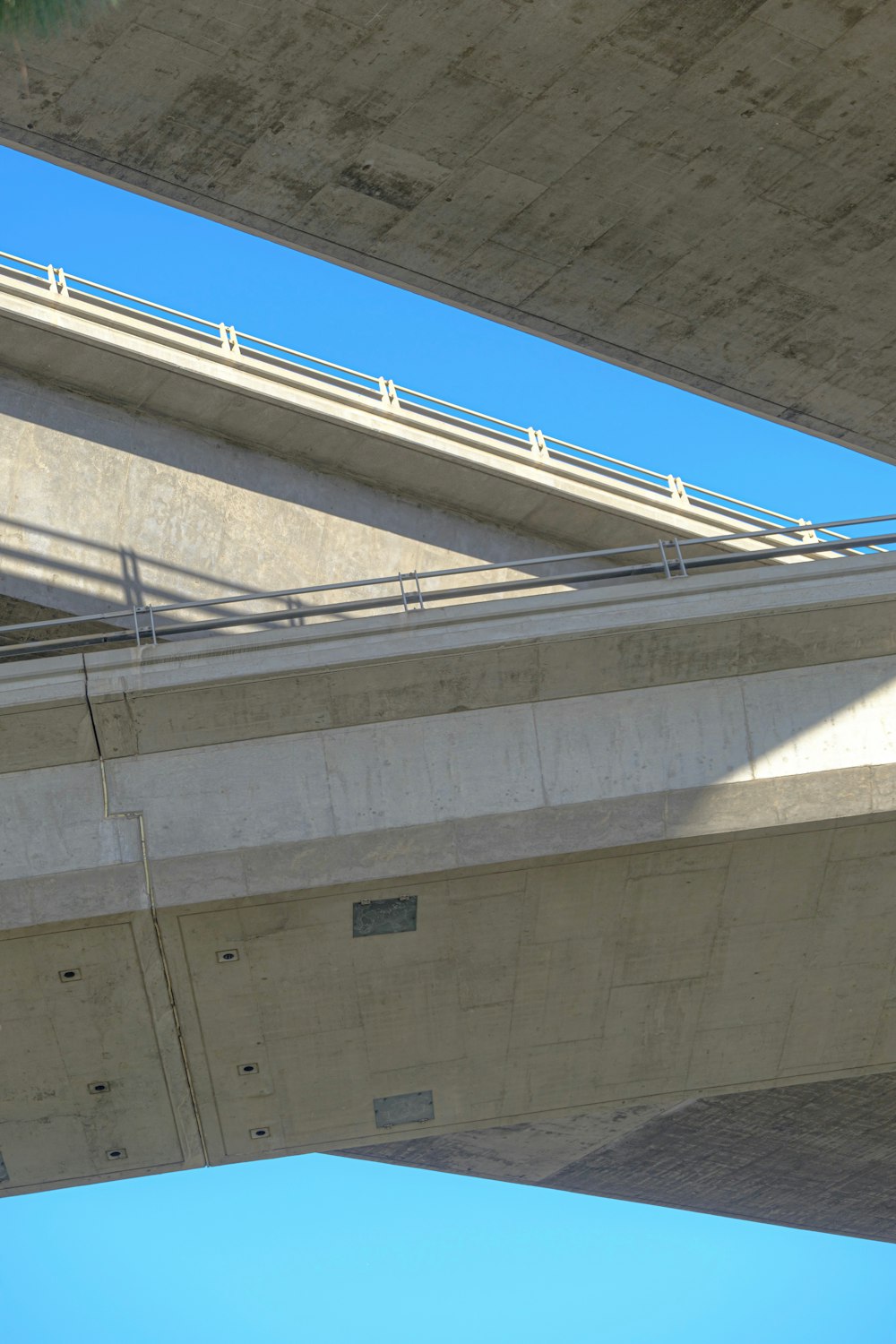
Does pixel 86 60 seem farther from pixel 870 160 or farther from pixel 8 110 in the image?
pixel 870 160

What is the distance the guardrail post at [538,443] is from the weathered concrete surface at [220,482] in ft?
0.74

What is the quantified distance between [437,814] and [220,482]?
927 centimetres

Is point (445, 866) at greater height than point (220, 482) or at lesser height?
lesser

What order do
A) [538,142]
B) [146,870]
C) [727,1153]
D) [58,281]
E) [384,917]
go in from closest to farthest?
[146,870], [384,917], [538,142], [58,281], [727,1153]

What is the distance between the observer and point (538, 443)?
74.7 feet

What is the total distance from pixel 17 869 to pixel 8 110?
25.4 feet

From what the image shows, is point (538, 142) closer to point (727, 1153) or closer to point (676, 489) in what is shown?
point (676, 489)

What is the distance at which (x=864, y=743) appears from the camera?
44.6 ft

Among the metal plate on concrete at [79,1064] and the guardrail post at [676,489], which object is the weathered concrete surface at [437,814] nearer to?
the metal plate on concrete at [79,1064]

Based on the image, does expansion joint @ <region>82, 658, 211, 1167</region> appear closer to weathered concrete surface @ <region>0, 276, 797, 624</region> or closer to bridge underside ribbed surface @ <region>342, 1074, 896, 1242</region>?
weathered concrete surface @ <region>0, 276, 797, 624</region>

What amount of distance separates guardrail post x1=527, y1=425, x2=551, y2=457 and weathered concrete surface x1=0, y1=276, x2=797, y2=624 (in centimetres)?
23

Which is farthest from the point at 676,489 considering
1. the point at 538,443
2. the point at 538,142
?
the point at 538,142

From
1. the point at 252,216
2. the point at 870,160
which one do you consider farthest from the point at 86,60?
the point at 870,160

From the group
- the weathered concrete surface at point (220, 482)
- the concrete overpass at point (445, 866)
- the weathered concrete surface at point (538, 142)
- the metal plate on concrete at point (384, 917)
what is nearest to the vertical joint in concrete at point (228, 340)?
the weathered concrete surface at point (220, 482)
